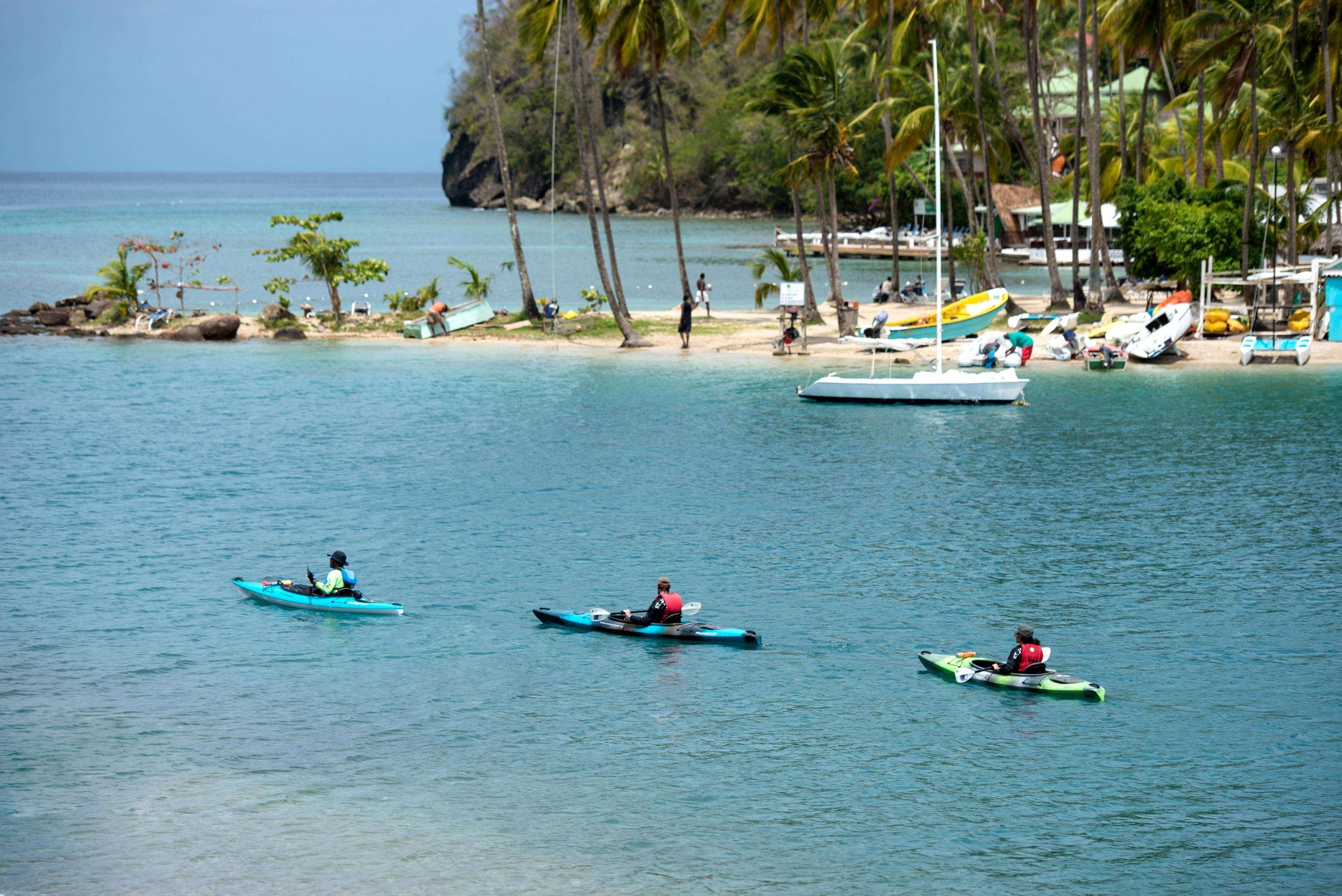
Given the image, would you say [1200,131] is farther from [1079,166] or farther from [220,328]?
[220,328]

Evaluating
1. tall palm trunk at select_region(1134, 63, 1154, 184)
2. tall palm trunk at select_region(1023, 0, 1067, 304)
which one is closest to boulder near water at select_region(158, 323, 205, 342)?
tall palm trunk at select_region(1023, 0, 1067, 304)

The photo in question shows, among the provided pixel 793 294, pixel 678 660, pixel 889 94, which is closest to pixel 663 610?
pixel 678 660

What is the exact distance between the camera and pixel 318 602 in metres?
21.9

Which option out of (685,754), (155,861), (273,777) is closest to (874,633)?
(685,754)

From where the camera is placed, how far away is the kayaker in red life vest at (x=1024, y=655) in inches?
715

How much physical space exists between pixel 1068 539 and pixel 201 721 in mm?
16379

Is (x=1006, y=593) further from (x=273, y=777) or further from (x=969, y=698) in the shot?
(x=273, y=777)

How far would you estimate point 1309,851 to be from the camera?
46.4 ft

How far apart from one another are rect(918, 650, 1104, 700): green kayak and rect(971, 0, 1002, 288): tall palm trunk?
3335cm

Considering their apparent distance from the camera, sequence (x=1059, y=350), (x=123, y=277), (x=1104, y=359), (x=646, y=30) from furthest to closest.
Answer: (x=123, y=277) < (x=646, y=30) < (x=1059, y=350) < (x=1104, y=359)

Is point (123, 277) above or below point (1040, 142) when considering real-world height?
below

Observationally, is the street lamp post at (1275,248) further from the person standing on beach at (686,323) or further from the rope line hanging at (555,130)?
the rope line hanging at (555,130)

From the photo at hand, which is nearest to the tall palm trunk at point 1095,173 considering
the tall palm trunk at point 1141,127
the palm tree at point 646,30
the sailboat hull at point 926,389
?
the tall palm trunk at point 1141,127

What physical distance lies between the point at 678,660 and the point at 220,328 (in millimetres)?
40163
